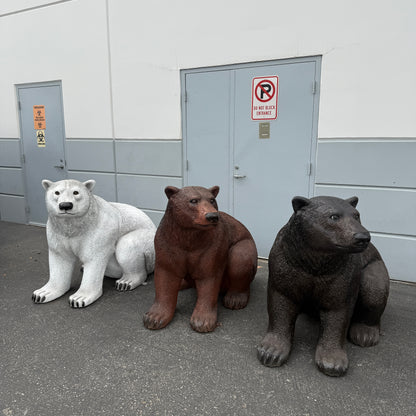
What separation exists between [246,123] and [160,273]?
2052mm

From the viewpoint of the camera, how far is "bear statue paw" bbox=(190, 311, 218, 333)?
2.35 m

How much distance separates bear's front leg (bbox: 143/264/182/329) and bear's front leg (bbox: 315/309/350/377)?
3.25 feet

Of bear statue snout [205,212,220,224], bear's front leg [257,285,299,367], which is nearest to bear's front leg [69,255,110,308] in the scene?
bear statue snout [205,212,220,224]

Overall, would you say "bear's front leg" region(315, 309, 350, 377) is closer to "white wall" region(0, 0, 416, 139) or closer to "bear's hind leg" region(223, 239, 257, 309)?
"bear's hind leg" region(223, 239, 257, 309)

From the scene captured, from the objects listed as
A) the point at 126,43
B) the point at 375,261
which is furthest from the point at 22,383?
the point at 126,43

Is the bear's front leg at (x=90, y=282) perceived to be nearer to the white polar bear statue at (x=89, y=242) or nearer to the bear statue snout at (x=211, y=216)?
the white polar bear statue at (x=89, y=242)

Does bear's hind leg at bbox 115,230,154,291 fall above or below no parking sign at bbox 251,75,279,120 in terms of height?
below

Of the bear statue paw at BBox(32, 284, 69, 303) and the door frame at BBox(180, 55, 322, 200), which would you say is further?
the door frame at BBox(180, 55, 322, 200)

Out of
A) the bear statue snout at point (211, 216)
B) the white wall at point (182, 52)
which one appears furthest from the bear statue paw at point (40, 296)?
the white wall at point (182, 52)

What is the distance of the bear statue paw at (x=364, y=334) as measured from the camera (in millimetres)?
2201

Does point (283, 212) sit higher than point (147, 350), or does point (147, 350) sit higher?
point (283, 212)

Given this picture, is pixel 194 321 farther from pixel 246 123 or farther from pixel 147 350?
pixel 246 123

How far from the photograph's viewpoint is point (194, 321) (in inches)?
93.7

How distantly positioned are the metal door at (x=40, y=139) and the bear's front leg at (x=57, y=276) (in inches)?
102
